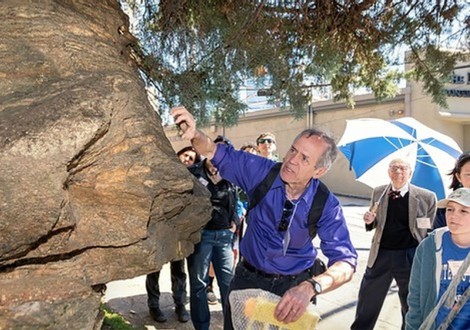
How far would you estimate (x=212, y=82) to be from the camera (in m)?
3.44

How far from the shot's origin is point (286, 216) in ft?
8.72

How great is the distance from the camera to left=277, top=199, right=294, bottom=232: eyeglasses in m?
2.65

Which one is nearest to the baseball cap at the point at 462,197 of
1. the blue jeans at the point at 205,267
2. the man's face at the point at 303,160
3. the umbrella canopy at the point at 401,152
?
the man's face at the point at 303,160

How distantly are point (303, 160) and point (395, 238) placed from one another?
2.14 metres

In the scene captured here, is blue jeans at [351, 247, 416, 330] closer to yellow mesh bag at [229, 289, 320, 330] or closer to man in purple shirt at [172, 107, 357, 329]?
man in purple shirt at [172, 107, 357, 329]

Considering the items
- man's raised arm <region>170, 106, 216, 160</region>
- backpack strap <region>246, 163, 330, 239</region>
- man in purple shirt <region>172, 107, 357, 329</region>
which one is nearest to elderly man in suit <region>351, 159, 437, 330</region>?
man in purple shirt <region>172, 107, 357, 329</region>

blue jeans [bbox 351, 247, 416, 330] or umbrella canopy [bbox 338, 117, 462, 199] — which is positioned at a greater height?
umbrella canopy [bbox 338, 117, 462, 199]

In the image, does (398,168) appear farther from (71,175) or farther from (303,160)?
(71,175)

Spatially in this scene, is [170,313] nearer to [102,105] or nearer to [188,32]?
[188,32]

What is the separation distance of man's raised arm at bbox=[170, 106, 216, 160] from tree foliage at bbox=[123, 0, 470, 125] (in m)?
0.75

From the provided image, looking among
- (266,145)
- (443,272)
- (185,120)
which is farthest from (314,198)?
(266,145)

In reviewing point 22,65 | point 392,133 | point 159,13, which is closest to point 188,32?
point 159,13

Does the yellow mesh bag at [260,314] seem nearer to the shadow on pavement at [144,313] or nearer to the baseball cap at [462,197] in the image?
the baseball cap at [462,197]

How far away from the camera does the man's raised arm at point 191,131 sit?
2.36 meters
